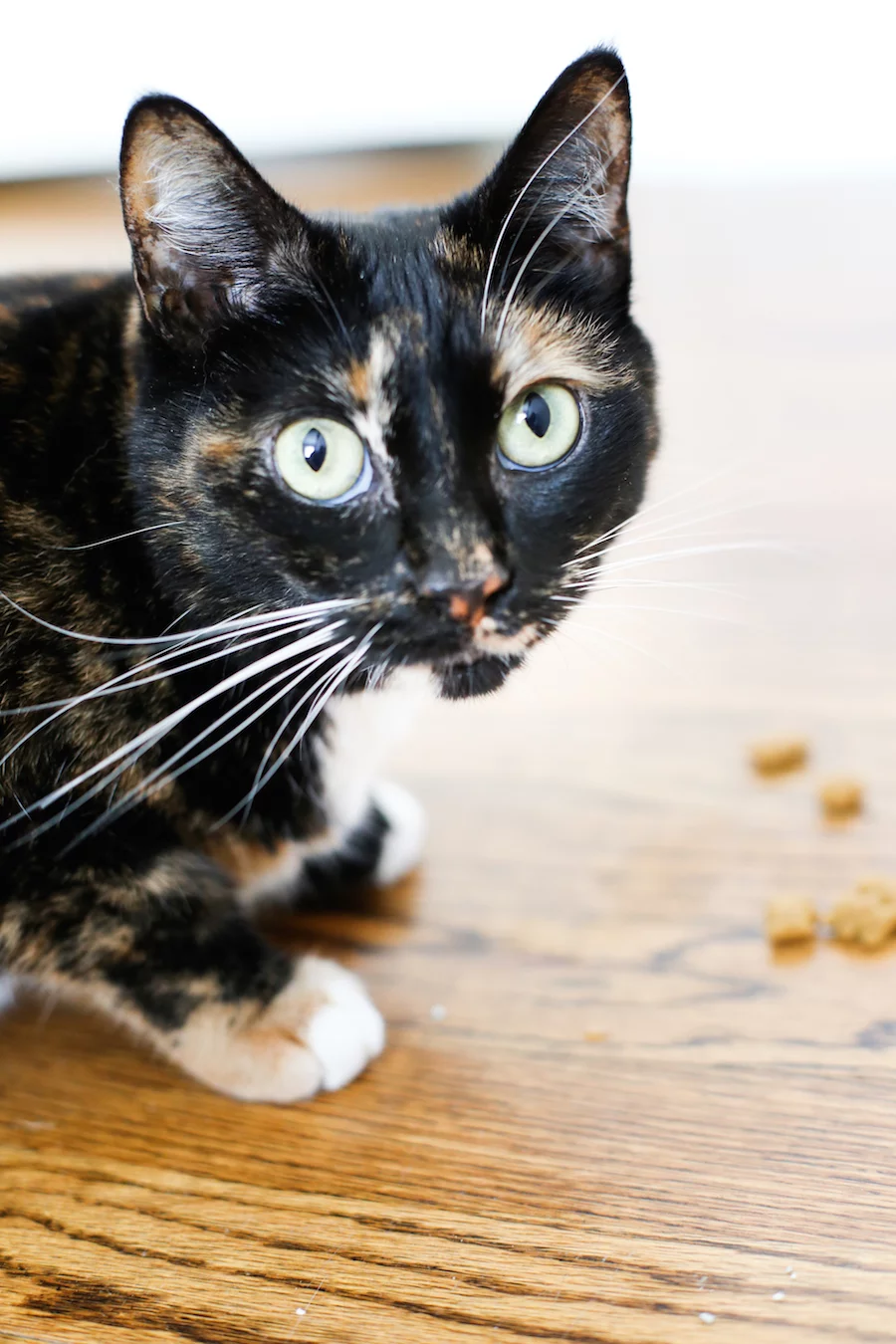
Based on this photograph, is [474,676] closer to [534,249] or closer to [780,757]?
[534,249]

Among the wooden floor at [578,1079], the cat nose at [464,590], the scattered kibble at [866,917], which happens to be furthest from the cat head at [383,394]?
the scattered kibble at [866,917]

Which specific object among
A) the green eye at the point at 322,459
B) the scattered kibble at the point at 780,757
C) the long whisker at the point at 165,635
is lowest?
the scattered kibble at the point at 780,757

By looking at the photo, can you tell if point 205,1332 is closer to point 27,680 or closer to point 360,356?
point 27,680

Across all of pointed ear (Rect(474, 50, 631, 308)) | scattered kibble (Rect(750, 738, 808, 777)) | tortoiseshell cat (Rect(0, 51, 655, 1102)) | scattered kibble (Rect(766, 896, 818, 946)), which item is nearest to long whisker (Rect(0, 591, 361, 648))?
tortoiseshell cat (Rect(0, 51, 655, 1102))

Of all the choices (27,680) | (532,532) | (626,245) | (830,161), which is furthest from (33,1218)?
(830,161)

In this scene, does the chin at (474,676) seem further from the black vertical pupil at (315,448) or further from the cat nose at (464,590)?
the black vertical pupil at (315,448)

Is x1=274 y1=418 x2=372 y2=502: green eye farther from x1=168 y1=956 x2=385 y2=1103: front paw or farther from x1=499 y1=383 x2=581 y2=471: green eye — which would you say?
x1=168 y1=956 x2=385 y2=1103: front paw

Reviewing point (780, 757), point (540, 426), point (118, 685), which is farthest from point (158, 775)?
point (780, 757)
